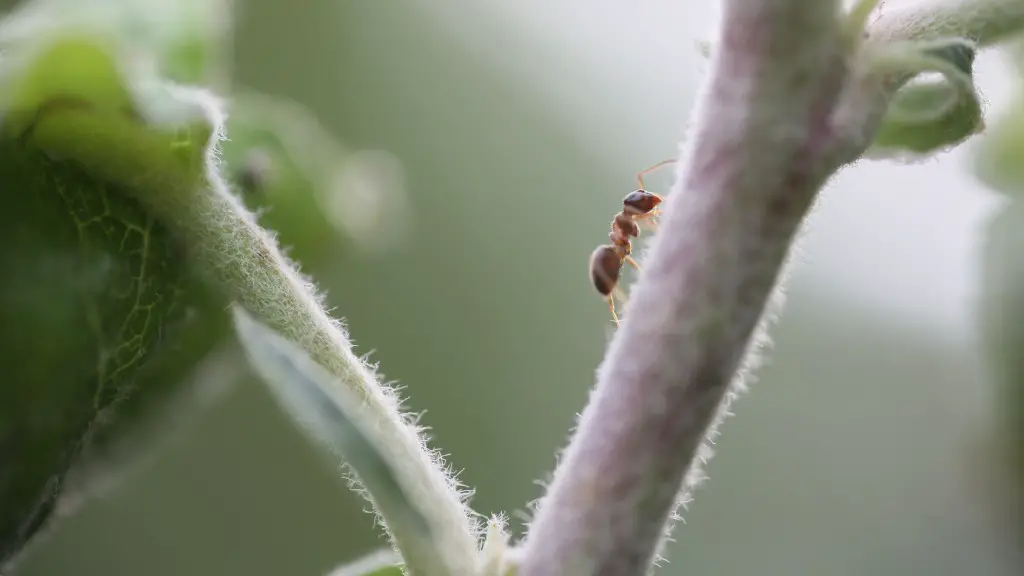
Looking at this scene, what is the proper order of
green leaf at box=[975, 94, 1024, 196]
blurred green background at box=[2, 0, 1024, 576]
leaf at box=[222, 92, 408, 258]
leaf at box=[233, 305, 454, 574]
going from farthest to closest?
blurred green background at box=[2, 0, 1024, 576] < green leaf at box=[975, 94, 1024, 196] < leaf at box=[222, 92, 408, 258] < leaf at box=[233, 305, 454, 574]

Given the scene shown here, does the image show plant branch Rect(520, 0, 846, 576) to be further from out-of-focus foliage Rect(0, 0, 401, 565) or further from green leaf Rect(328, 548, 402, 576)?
out-of-focus foliage Rect(0, 0, 401, 565)

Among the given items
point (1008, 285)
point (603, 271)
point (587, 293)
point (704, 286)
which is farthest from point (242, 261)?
point (587, 293)

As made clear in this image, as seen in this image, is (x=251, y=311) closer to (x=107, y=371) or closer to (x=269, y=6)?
(x=107, y=371)

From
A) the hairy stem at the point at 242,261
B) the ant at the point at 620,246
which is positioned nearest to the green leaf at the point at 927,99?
the hairy stem at the point at 242,261

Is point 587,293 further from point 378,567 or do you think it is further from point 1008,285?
point 378,567

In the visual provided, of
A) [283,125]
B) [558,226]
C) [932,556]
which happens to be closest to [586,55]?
[558,226]

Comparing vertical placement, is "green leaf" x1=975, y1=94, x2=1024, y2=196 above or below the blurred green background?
below

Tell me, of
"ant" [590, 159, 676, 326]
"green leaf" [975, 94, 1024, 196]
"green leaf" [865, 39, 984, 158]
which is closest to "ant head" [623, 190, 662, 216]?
"ant" [590, 159, 676, 326]
